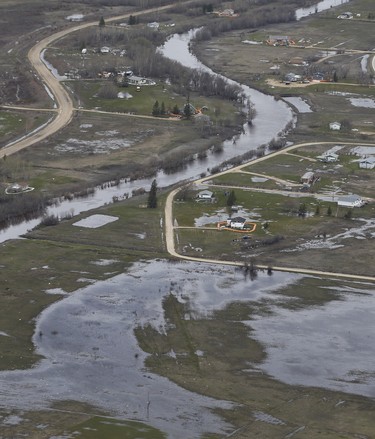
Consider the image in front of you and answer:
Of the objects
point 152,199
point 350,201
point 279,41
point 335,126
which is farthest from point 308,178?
point 279,41

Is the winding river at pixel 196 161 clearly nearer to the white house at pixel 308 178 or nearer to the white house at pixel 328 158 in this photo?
the white house at pixel 328 158

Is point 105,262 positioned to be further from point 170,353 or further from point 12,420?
point 12,420

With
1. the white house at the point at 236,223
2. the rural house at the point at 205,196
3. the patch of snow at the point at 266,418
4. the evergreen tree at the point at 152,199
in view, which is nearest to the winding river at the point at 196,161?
the evergreen tree at the point at 152,199

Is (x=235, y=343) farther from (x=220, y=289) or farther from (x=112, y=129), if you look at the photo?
(x=112, y=129)

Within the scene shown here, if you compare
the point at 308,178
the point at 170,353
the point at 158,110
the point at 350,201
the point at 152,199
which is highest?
the point at 158,110

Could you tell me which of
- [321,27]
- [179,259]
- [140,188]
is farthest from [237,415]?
[321,27]
